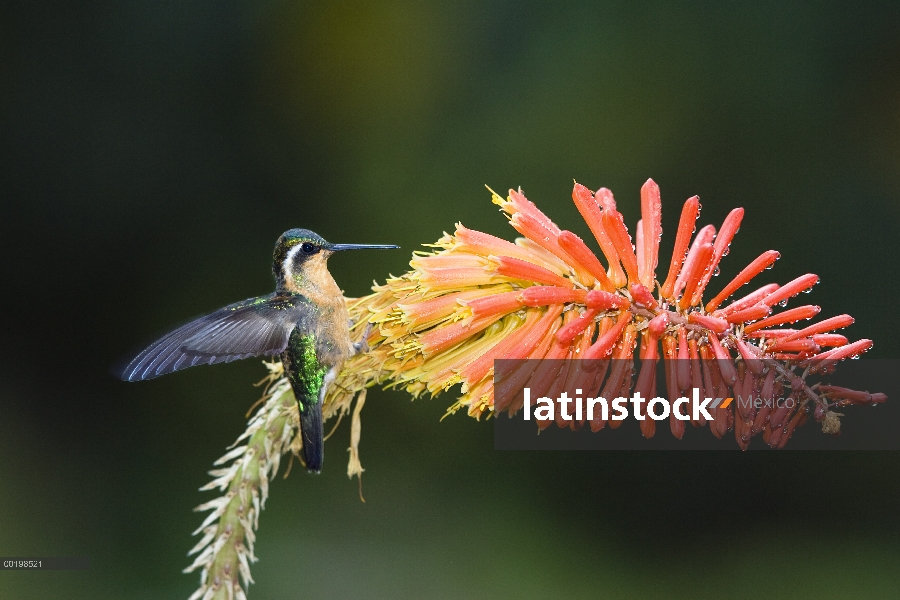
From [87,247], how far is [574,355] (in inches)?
178

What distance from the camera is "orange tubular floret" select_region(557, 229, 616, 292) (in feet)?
7.14

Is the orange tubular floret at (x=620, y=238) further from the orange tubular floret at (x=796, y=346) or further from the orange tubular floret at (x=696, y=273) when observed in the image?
the orange tubular floret at (x=796, y=346)

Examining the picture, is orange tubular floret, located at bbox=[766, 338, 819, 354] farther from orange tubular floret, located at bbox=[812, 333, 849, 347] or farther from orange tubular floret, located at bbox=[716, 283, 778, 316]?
orange tubular floret, located at bbox=[716, 283, 778, 316]

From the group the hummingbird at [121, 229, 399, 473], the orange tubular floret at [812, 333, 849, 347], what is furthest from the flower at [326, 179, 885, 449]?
the hummingbird at [121, 229, 399, 473]

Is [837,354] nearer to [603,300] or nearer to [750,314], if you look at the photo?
[750,314]

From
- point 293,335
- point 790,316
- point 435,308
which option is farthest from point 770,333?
point 293,335

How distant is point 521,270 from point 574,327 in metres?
0.22

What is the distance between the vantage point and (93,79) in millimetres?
5648

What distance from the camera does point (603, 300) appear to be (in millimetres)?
2156

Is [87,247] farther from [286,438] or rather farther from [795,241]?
[795,241]

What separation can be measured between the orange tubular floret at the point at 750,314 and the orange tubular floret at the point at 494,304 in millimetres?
545

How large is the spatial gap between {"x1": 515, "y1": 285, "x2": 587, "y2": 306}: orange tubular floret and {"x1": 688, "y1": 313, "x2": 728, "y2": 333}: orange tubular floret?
0.97 ft

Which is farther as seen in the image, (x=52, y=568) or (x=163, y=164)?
(x=163, y=164)

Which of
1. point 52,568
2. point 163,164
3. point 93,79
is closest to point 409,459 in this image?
point 52,568
